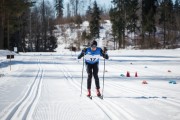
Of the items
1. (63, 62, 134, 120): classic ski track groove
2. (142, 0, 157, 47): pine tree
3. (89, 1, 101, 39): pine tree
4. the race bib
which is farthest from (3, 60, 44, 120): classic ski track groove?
(89, 1, 101, 39): pine tree

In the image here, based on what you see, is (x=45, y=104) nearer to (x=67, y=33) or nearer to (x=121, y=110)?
(x=121, y=110)

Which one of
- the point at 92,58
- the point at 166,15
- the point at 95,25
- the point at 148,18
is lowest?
the point at 92,58

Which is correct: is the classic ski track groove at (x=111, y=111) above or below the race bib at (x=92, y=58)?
below

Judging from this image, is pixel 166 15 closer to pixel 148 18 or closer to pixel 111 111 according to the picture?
pixel 148 18

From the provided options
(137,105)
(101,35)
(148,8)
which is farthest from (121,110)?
(101,35)

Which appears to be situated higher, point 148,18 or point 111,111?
point 148,18

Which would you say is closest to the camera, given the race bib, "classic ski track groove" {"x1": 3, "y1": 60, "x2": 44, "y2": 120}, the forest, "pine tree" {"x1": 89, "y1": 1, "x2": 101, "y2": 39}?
"classic ski track groove" {"x1": 3, "y1": 60, "x2": 44, "y2": 120}

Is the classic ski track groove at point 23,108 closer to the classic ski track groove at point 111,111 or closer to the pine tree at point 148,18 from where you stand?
the classic ski track groove at point 111,111

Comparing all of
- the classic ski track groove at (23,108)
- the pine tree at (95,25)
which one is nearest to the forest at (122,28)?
the pine tree at (95,25)

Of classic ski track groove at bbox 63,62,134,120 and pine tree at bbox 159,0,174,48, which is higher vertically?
pine tree at bbox 159,0,174,48

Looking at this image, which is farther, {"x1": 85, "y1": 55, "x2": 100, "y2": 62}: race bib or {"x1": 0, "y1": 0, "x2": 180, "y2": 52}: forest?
{"x1": 0, "y1": 0, "x2": 180, "y2": 52}: forest

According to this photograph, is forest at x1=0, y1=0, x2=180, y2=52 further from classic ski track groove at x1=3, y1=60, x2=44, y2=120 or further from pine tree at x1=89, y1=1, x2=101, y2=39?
classic ski track groove at x1=3, y1=60, x2=44, y2=120

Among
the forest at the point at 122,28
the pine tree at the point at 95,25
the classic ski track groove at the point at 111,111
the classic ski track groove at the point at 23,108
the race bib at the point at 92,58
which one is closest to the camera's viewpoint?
the classic ski track groove at the point at 111,111

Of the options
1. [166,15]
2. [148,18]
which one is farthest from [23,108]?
[166,15]
